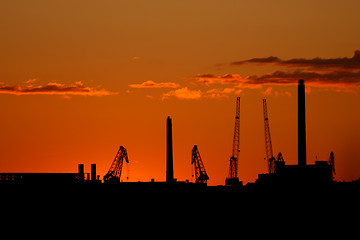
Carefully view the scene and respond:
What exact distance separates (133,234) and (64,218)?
60.9ft

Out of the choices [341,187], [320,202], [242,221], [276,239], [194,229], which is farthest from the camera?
[341,187]

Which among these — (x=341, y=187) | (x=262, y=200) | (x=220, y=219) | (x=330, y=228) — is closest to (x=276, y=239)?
(x=330, y=228)

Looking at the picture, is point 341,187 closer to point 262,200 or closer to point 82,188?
point 262,200

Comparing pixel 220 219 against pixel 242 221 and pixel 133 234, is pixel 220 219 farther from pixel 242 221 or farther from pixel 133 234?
pixel 133 234

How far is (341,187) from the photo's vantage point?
19975cm

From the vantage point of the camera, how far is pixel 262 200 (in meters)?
181

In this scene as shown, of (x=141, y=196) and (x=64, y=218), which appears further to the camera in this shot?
(x=141, y=196)

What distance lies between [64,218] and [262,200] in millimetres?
50509

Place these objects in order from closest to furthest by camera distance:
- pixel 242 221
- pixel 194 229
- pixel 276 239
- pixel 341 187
→ pixel 276 239
pixel 194 229
pixel 242 221
pixel 341 187

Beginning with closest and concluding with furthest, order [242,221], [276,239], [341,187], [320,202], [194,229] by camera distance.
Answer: [276,239] → [194,229] → [242,221] → [320,202] → [341,187]

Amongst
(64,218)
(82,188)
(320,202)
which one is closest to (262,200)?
(320,202)

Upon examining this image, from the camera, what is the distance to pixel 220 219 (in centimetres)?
15400

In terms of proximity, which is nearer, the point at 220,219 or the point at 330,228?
the point at 330,228

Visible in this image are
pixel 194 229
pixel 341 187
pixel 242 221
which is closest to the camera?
pixel 194 229
